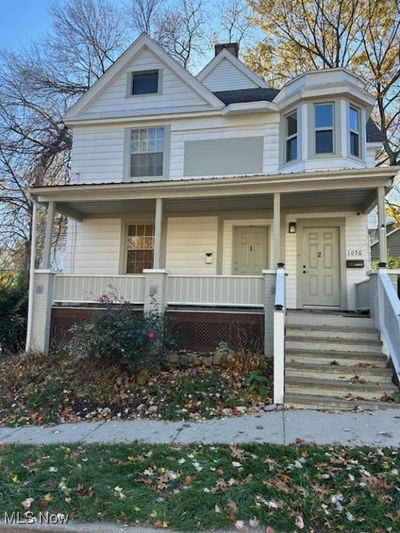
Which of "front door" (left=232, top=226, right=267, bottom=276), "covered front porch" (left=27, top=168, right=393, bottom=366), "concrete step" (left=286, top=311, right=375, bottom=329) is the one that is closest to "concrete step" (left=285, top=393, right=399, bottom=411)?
"covered front porch" (left=27, top=168, right=393, bottom=366)

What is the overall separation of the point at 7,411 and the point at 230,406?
11.7ft

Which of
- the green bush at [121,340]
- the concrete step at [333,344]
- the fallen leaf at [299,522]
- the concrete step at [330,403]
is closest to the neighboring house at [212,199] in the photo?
the concrete step at [333,344]

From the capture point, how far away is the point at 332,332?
755 cm

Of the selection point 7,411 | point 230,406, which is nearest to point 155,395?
point 230,406

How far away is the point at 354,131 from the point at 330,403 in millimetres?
7122

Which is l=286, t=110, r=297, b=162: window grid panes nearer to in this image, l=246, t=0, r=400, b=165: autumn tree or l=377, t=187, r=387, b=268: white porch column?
l=377, t=187, r=387, b=268: white porch column

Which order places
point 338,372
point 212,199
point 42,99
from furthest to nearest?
point 42,99
point 212,199
point 338,372

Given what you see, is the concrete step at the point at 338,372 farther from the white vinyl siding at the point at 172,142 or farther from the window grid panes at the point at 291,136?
the window grid panes at the point at 291,136

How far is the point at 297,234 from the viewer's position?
10141mm

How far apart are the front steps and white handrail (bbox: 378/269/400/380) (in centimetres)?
22

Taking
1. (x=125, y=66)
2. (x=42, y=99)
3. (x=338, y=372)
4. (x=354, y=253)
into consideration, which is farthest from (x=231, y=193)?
(x=42, y=99)

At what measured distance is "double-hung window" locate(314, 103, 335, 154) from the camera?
388 inches

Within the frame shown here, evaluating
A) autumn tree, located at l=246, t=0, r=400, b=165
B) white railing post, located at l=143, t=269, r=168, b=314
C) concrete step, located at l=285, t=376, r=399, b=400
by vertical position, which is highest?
autumn tree, located at l=246, t=0, r=400, b=165

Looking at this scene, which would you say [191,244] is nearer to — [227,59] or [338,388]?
[338,388]
